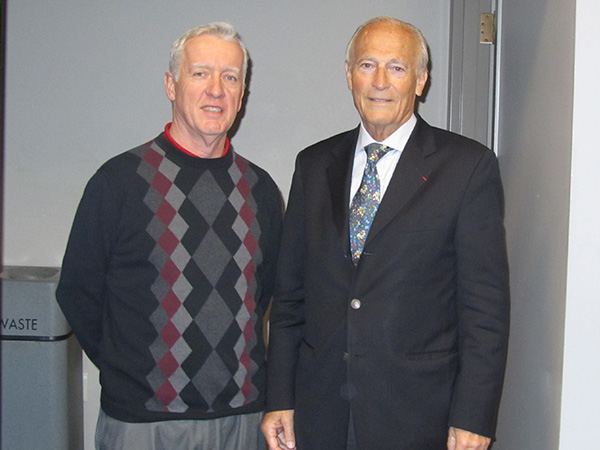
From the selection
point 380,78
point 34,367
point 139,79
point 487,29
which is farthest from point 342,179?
point 34,367

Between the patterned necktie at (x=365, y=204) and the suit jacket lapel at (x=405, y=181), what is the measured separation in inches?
1.9

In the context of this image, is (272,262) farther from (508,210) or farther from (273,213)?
(508,210)

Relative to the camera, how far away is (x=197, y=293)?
1.53 m

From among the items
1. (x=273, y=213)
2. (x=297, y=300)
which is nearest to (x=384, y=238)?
(x=297, y=300)

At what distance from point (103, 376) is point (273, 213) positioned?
600 millimetres

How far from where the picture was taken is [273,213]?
175 cm

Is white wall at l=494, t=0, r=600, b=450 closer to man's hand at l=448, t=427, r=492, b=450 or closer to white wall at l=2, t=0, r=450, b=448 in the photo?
man's hand at l=448, t=427, r=492, b=450

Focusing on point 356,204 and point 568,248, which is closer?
point 568,248

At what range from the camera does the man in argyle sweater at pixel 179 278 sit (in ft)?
5.00

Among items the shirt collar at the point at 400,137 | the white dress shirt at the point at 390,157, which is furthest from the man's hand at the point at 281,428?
the shirt collar at the point at 400,137

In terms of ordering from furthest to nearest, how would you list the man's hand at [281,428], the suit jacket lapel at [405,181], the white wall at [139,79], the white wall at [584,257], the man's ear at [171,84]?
the white wall at [139,79], the man's ear at [171,84], the man's hand at [281,428], the suit jacket lapel at [405,181], the white wall at [584,257]

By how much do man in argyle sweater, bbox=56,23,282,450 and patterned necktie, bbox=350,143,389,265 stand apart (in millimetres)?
317

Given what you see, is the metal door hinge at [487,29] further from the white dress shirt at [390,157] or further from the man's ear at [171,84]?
the man's ear at [171,84]

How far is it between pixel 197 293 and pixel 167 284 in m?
0.07
